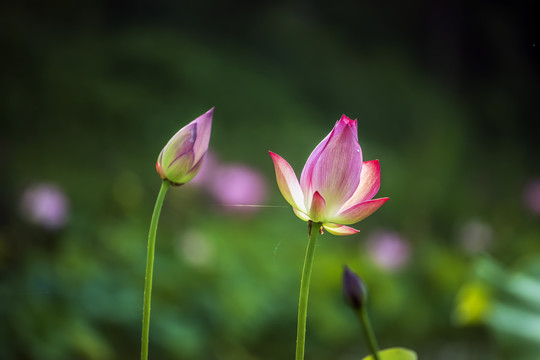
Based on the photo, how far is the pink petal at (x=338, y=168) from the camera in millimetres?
209

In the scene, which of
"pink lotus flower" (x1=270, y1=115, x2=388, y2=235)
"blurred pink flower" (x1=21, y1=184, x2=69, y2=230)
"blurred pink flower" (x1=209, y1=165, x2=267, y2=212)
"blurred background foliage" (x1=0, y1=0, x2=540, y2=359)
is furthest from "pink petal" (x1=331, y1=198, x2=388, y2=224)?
"blurred pink flower" (x1=209, y1=165, x2=267, y2=212)

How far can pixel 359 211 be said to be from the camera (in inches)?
8.1

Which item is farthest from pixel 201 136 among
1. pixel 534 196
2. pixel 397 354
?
pixel 534 196

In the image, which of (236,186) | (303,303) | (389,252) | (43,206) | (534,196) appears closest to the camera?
(303,303)

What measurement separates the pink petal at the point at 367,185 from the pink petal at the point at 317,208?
10 millimetres

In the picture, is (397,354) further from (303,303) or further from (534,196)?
(534,196)

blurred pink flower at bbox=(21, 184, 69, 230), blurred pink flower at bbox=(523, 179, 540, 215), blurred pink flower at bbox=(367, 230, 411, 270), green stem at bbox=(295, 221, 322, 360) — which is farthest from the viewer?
blurred pink flower at bbox=(523, 179, 540, 215)

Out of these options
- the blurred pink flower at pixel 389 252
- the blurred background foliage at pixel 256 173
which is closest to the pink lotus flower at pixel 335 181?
the blurred background foliage at pixel 256 173

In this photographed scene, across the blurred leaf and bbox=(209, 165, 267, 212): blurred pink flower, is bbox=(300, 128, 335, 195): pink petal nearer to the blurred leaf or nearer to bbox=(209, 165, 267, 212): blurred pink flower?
the blurred leaf

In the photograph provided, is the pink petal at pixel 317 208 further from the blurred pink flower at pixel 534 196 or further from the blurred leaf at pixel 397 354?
the blurred pink flower at pixel 534 196

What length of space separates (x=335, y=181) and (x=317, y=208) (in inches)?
0.5

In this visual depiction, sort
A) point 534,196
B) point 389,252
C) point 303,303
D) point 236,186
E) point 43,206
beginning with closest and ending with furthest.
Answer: point 303,303 < point 43,206 < point 236,186 < point 389,252 < point 534,196

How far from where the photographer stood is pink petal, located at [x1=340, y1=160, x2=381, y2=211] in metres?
0.21

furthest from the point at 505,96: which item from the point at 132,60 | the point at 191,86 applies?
the point at 132,60
